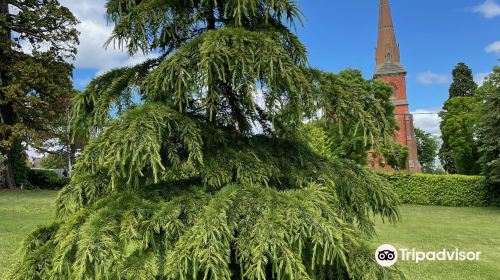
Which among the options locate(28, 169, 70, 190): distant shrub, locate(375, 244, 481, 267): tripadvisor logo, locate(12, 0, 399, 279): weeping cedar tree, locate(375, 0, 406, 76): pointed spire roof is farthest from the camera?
locate(375, 0, 406, 76): pointed spire roof

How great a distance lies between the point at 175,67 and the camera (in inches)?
89.4

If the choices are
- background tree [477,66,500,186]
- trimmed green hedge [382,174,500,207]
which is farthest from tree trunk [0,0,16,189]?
background tree [477,66,500,186]

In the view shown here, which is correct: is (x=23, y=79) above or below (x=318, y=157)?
above

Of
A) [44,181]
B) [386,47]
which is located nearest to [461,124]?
[386,47]

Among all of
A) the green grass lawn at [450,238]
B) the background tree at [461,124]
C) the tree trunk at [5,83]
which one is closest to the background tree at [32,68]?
the tree trunk at [5,83]

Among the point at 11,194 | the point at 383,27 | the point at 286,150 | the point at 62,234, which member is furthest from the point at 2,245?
the point at 383,27

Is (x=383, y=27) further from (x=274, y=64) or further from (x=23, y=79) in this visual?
(x=274, y=64)

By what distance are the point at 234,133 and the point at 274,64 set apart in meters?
0.69

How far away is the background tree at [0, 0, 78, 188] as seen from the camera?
1786cm

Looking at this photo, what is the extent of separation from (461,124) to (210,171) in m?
38.3

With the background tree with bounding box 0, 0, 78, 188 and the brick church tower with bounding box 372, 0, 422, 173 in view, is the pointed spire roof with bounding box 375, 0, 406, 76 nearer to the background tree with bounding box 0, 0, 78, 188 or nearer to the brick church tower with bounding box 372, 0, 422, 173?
the brick church tower with bounding box 372, 0, 422, 173

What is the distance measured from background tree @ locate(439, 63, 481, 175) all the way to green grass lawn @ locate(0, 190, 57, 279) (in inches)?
1148

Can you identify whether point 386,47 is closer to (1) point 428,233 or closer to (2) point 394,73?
(2) point 394,73

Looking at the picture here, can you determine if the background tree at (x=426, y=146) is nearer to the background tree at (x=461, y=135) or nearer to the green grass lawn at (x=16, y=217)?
the background tree at (x=461, y=135)
